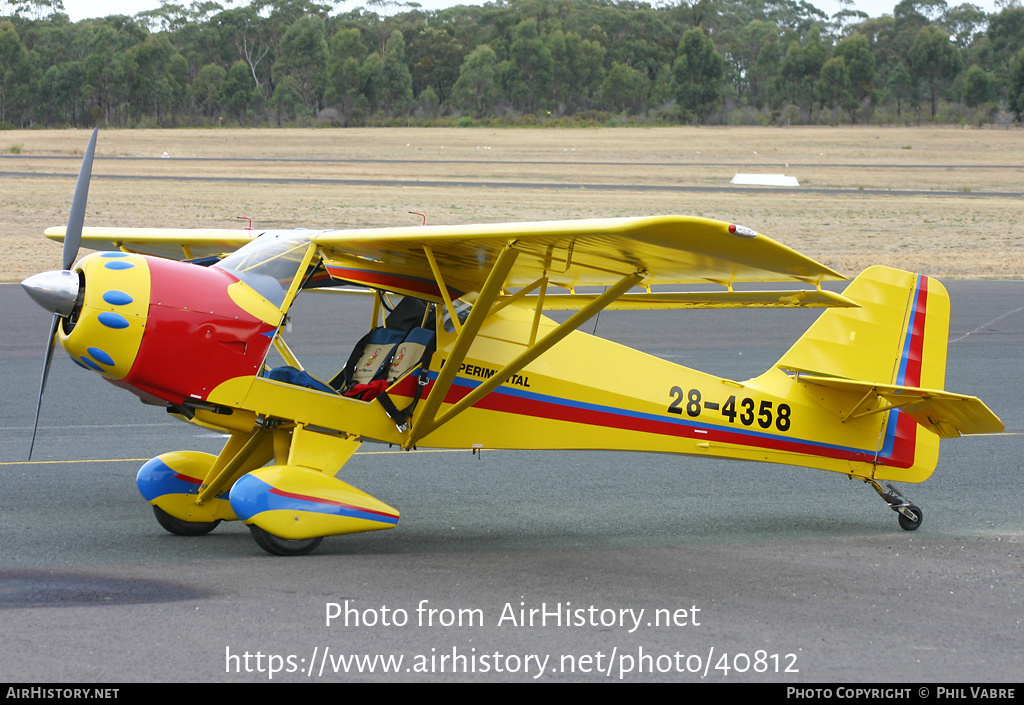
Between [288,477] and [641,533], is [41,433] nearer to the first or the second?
[288,477]

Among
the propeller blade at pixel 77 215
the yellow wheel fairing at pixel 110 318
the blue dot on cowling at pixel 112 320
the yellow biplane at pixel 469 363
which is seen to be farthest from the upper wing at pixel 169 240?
the blue dot on cowling at pixel 112 320

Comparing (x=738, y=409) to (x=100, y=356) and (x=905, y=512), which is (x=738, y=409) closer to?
(x=905, y=512)

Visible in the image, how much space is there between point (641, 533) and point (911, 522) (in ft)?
7.91

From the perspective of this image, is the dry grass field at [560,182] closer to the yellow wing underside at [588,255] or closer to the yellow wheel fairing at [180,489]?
the yellow wheel fairing at [180,489]

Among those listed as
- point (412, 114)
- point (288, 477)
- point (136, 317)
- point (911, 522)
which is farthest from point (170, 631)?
point (412, 114)

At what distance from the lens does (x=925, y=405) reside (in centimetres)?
838

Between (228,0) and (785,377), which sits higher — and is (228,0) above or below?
above

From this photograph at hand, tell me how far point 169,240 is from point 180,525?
2993 mm

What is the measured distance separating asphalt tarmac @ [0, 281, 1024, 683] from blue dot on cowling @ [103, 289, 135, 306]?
21.9 inches

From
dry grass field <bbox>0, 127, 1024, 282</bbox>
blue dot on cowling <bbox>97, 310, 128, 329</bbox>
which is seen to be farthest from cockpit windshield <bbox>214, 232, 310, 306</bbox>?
dry grass field <bbox>0, 127, 1024, 282</bbox>

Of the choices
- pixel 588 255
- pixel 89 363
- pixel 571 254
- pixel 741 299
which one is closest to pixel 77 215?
pixel 89 363

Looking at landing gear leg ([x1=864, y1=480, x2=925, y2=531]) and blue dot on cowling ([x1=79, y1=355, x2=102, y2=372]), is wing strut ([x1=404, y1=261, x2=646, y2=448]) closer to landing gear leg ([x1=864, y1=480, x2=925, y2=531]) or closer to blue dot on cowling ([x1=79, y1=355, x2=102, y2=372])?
blue dot on cowling ([x1=79, y1=355, x2=102, y2=372])

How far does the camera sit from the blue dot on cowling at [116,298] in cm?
659

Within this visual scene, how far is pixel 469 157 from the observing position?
2261 inches
